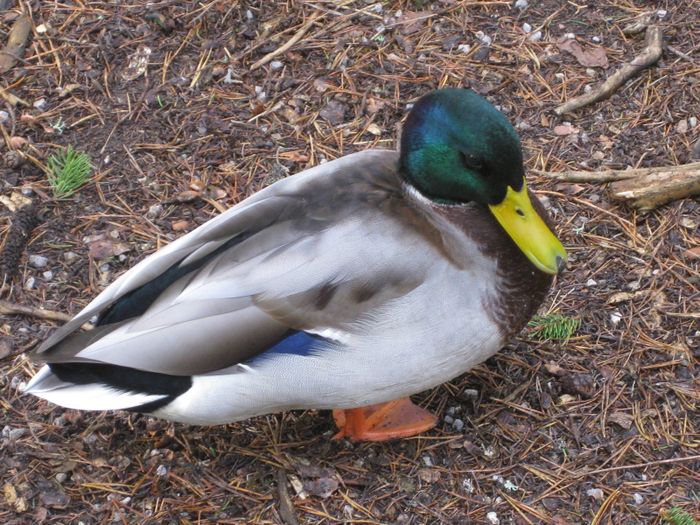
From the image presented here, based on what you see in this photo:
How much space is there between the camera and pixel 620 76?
4.54 m

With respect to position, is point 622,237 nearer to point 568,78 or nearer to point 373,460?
point 568,78

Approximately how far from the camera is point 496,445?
3.44 metres

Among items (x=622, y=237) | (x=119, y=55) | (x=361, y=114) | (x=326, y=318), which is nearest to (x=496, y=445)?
(x=326, y=318)

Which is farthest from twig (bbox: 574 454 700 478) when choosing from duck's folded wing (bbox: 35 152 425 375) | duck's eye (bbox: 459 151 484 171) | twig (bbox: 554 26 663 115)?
twig (bbox: 554 26 663 115)

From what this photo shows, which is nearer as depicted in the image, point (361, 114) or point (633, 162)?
point (633, 162)

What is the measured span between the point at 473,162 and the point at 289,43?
2.07 metres

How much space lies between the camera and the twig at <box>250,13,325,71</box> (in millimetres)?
4766

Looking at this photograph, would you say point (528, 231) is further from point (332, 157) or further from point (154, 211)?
point (154, 211)

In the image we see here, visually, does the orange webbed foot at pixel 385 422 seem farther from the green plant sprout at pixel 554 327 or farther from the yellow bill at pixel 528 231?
the yellow bill at pixel 528 231

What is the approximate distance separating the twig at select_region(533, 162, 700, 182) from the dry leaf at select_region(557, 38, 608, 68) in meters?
0.74

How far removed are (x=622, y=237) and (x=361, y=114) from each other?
139 centimetres

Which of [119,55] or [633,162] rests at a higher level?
[119,55]

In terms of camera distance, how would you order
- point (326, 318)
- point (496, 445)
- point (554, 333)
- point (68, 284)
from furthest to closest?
point (68, 284), point (554, 333), point (496, 445), point (326, 318)

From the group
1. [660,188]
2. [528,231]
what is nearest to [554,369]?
[528,231]
